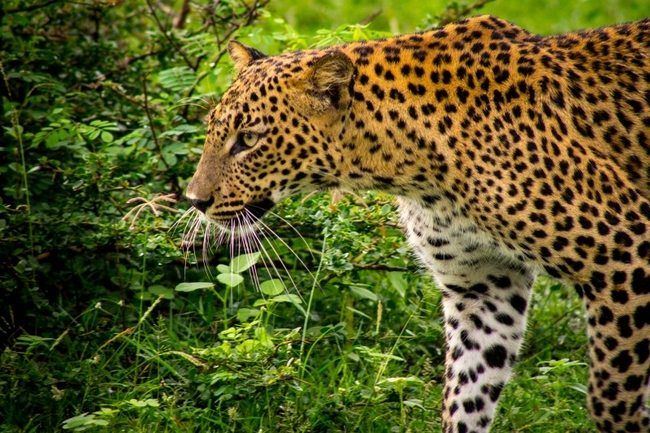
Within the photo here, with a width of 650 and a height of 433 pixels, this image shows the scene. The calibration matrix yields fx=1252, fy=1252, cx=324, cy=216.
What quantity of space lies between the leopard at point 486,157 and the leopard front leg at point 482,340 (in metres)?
0.01

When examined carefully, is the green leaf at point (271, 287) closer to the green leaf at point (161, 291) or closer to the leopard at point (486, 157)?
the leopard at point (486, 157)

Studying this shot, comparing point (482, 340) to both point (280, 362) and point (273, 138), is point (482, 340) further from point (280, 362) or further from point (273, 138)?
point (273, 138)

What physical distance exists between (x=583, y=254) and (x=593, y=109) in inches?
35.9

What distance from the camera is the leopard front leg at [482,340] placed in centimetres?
736

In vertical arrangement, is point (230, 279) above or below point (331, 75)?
below

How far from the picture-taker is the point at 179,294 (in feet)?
27.4

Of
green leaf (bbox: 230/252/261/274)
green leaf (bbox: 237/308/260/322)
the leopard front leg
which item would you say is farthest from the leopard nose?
the leopard front leg

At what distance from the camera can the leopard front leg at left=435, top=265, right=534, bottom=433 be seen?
7.36m

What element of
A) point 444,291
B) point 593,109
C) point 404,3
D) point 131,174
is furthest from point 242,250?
point 404,3

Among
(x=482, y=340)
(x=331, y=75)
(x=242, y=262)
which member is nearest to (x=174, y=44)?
(x=242, y=262)

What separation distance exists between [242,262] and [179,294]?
105 centimetres

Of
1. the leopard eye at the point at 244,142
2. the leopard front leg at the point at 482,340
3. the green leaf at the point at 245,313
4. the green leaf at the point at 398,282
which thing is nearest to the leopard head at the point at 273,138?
the leopard eye at the point at 244,142

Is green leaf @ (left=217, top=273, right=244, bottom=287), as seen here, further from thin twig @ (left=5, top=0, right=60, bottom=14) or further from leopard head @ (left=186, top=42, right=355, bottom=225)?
thin twig @ (left=5, top=0, right=60, bottom=14)

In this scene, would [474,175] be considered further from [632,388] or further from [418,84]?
[632,388]
